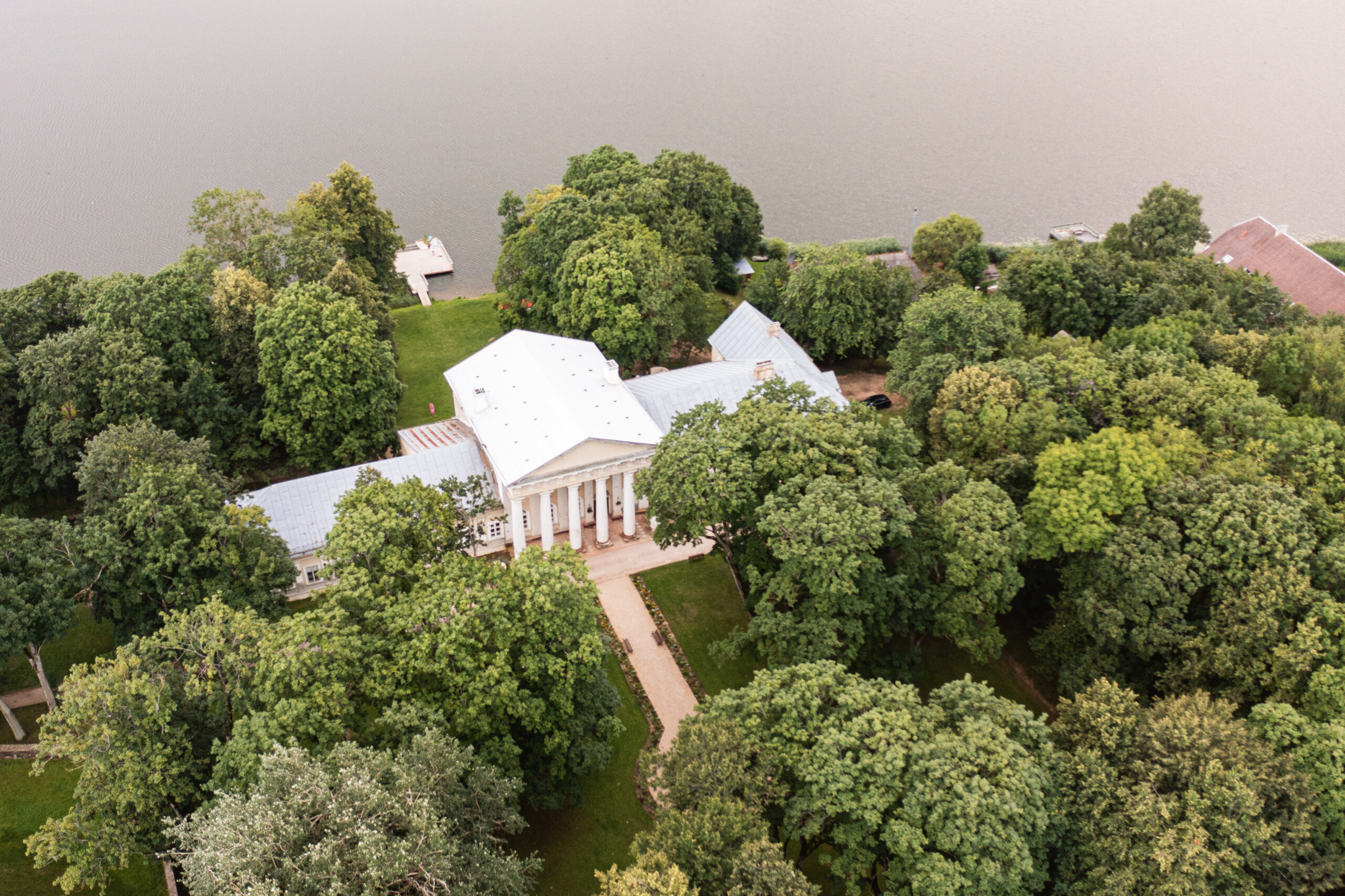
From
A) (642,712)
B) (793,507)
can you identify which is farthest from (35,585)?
(793,507)

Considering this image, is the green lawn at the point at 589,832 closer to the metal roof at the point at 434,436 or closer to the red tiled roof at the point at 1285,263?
the metal roof at the point at 434,436

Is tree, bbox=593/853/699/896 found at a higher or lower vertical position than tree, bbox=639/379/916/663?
lower

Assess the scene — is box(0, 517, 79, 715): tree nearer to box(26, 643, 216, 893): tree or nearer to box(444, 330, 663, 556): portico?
box(26, 643, 216, 893): tree

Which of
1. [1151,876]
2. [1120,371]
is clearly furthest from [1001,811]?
[1120,371]

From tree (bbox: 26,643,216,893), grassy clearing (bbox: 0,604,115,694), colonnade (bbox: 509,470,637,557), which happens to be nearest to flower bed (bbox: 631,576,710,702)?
colonnade (bbox: 509,470,637,557)

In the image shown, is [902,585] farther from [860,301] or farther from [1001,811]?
[860,301]

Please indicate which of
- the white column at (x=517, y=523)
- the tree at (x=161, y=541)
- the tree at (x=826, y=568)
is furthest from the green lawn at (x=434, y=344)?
the tree at (x=826, y=568)
